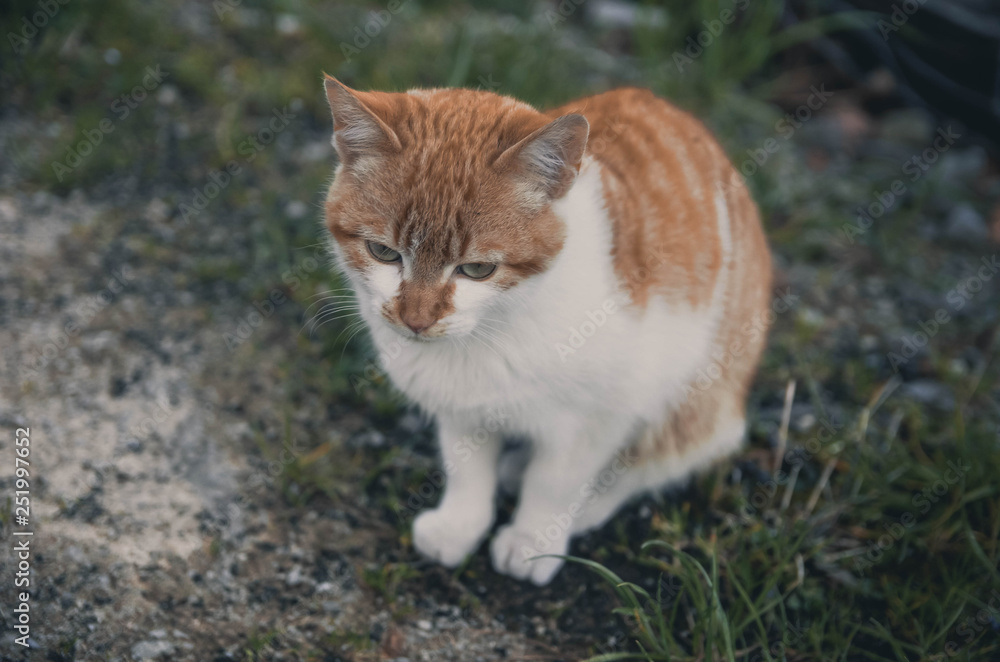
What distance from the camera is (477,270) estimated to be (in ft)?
6.02

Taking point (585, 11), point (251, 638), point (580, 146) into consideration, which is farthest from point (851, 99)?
point (251, 638)

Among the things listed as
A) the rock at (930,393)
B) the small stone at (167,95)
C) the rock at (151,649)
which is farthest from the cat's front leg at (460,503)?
the small stone at (167,95)

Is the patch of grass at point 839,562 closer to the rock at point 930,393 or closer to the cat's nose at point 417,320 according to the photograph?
the rock at point 930,393

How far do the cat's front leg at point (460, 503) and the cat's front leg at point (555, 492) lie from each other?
0.11 meters

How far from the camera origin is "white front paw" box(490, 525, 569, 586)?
234cm

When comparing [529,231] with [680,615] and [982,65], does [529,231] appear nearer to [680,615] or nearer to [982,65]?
[680,615]

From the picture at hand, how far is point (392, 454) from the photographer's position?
2.64 m

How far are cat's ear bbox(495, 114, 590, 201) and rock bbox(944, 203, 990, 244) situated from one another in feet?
9.75

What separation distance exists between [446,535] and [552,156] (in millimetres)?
1298

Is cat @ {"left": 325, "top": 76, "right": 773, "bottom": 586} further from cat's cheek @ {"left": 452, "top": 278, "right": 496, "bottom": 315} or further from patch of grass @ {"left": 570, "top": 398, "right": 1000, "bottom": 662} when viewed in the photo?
patch of grass @ {"left": 570, "top": 398, "right": 1000, "bottom": 662}

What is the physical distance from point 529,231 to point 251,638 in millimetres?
1438

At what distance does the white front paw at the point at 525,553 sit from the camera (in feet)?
7.67

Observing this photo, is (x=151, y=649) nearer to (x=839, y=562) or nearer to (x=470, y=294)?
(x=470, y=294)

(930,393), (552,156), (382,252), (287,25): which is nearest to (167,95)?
(287,25)
